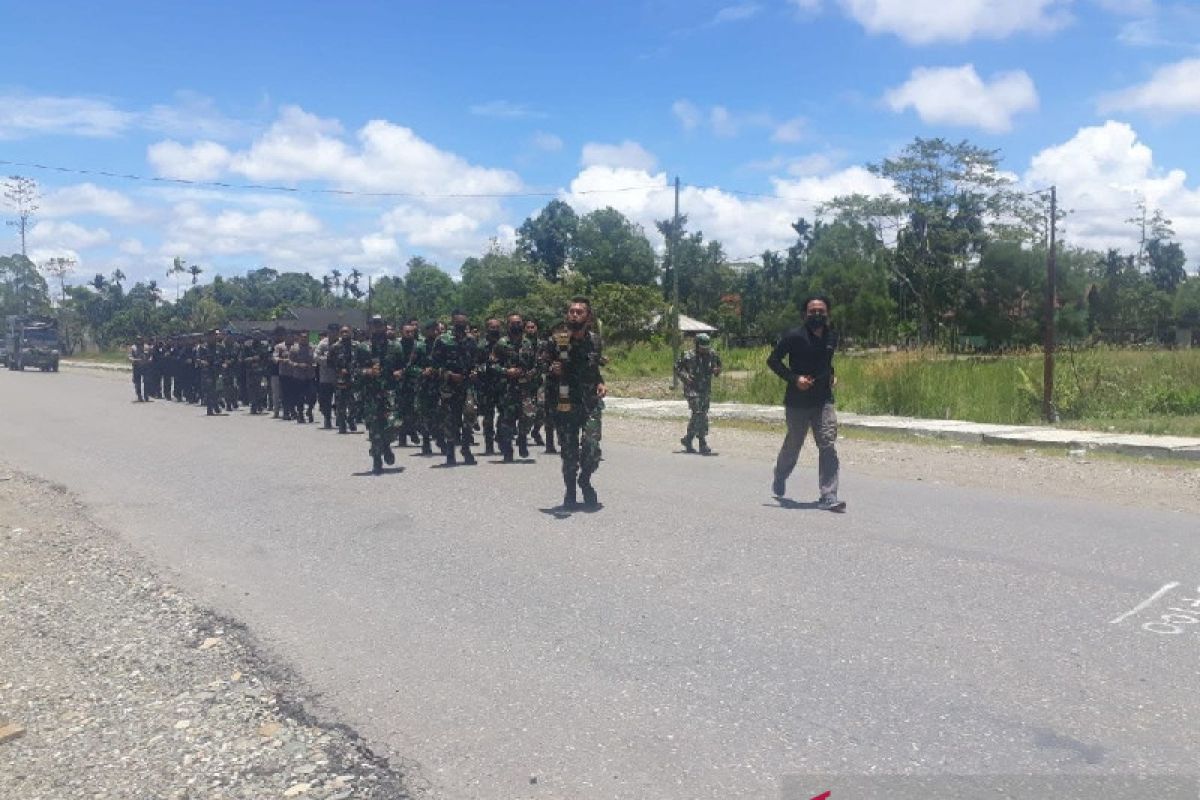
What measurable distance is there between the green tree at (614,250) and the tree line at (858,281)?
0.09 meters

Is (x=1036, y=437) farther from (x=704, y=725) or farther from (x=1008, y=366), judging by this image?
(x=704, y=725)

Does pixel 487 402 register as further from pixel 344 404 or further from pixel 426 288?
pixel 426 288

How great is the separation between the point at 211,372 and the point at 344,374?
7911 millimetres

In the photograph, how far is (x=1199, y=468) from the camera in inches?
481

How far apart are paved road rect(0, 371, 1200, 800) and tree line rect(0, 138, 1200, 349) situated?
16999 millimetres

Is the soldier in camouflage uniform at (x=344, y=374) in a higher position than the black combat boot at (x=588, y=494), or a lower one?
→ higher

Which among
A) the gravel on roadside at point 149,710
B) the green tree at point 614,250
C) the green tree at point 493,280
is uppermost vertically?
the green tree at point 614,250

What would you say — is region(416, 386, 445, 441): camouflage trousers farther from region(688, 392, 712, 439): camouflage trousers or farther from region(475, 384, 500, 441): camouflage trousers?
region(688, 392, 712, 439): camouflage trousers

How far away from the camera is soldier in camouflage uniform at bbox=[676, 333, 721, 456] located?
1373 centimetres

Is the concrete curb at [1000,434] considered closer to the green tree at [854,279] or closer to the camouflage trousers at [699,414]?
the camouflage trousers at [699,414]

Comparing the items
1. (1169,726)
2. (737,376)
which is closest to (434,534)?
(1169,726)

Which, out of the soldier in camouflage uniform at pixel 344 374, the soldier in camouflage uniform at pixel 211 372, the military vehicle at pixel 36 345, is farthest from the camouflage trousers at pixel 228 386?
the military vehicle at pixel 36 345

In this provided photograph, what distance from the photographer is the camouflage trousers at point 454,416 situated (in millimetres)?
12750

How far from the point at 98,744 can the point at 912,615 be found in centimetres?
404
